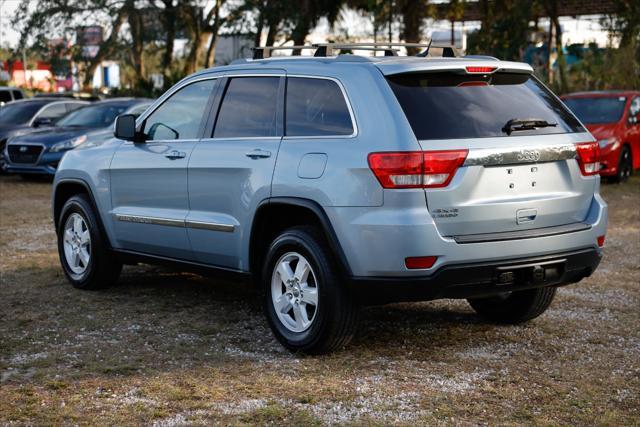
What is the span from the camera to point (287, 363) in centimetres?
607

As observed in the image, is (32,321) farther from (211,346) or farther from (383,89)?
(383,89)

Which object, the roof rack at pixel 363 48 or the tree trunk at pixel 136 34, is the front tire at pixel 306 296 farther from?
the tree trunk at pixel 136 34

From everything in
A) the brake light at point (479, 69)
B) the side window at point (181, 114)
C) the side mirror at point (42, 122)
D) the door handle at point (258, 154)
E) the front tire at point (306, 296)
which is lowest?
the side mirror at point (42, 122)

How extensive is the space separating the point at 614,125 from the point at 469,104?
13.0m

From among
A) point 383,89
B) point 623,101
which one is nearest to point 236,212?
point 383,89

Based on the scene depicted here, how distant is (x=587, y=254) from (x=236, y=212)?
2188 mm

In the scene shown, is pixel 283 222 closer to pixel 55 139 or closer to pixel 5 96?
pixel 55 139

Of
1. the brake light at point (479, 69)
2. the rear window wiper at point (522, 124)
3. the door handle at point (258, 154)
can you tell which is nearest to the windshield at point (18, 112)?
the door handle at point (258, 154)

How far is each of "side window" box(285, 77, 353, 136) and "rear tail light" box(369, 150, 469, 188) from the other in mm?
397

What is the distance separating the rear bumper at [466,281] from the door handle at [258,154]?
107cm

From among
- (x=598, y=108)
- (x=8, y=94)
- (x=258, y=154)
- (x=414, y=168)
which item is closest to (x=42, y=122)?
(x=8, y=94)

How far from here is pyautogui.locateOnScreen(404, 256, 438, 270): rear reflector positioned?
564 centimetres

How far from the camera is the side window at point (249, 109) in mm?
6636

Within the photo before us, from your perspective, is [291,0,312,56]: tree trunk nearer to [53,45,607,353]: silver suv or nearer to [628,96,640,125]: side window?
[628,96,640,125]: side window
